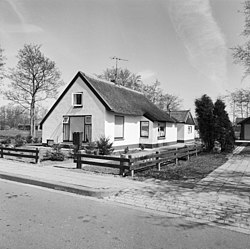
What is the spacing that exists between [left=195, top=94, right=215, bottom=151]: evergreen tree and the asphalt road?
15.0 metres

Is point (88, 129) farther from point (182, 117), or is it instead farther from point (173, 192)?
point (182, 117)

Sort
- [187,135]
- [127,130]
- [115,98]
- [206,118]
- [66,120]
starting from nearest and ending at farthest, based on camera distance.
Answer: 1. [206,118]
2. [66,120]
3. [115,98]
4. [127,130]
5. [187,135]

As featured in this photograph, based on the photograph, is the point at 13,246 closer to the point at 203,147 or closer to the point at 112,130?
the point at 112,130

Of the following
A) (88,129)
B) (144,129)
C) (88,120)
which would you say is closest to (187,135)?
(144,129)

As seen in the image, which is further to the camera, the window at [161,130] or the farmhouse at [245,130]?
the farmhouse at [245,130]

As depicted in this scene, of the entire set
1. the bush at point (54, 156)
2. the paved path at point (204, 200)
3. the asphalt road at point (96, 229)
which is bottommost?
the asphalt road at point (96, 229)

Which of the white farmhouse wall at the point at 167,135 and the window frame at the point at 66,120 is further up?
the window frame at the point at 66,120

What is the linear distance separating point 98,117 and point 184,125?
62.7 feet

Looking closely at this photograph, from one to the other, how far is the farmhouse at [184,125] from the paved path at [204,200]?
2691cm

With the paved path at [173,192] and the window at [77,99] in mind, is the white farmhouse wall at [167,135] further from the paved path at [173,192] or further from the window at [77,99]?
the paved path at [173,192]

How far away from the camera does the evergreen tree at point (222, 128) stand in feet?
63.6

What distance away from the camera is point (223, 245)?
13.8ft

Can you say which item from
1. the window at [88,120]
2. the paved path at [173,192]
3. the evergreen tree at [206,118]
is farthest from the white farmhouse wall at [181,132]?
the paved path at [173,192]

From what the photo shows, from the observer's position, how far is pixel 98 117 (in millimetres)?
20203
